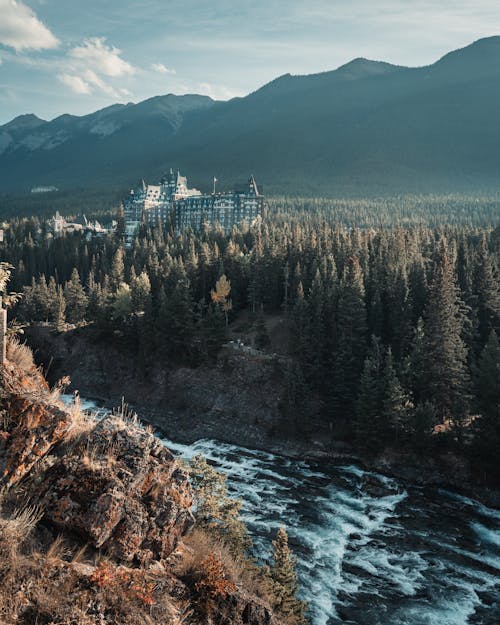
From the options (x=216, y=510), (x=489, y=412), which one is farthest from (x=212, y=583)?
(x=489, y=412)

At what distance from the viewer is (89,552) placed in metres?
11.3

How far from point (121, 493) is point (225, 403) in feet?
200

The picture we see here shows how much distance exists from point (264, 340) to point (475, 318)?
3067cm

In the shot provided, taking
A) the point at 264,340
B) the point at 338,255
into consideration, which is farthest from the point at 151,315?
the point at 338,255

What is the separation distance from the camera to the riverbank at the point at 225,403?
5453 centimetres

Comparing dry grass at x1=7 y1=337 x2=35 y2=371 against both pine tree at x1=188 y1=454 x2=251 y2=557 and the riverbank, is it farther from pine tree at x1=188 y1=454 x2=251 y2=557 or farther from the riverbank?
the riverbank

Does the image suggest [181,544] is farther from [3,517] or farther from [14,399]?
[14,399]

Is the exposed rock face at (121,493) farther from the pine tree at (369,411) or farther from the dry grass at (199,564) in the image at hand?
the pine tree at (369,411)

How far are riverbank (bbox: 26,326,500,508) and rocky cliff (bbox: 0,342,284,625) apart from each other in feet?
142

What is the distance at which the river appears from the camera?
31.2 meters

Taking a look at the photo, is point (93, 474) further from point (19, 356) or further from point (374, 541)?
point (374, 541)

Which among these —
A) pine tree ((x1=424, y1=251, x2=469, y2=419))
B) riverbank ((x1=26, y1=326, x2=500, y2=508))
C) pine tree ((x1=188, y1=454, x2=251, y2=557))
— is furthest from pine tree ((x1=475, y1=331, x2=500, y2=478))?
pine tree ((x1=188, y1=454, x2=251, y2=557))

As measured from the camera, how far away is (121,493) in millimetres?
11914

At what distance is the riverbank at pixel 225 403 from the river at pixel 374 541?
2888 mm
